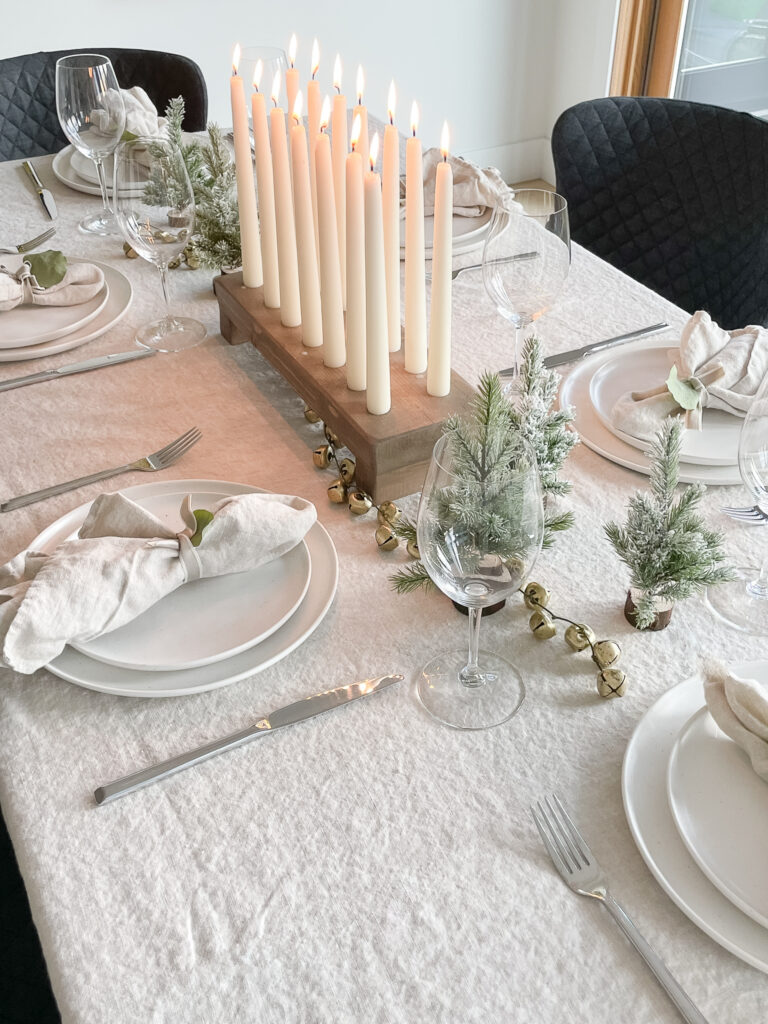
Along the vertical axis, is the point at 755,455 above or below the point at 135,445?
above

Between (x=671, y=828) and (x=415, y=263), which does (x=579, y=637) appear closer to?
(x=671, y=828)

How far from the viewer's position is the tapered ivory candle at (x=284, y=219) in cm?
103

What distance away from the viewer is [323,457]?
1024 mm

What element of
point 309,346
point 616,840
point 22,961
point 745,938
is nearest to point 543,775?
point 616,840

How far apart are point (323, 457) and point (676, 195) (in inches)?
40.6

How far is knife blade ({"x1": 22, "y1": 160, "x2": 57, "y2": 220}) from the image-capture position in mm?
1620

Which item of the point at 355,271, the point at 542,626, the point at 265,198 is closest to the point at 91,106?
the point at 265,198

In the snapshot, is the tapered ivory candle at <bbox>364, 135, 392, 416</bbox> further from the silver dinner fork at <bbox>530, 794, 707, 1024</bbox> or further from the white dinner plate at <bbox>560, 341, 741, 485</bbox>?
the silver dinner fork at <bbox>530, 794, 707, 1024</bbox>

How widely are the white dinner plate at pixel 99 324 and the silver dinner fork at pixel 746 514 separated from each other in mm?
810

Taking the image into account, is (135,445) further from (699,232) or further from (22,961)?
(699,232)

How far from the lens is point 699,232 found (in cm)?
168

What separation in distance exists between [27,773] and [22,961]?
2.37 feet

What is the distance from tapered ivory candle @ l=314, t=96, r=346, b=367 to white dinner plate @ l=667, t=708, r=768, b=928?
541mm

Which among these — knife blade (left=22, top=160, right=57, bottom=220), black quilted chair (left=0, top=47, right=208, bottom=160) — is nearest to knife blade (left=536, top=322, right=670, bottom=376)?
knife blade (left=22, top=160, right=57, bottom=220)
